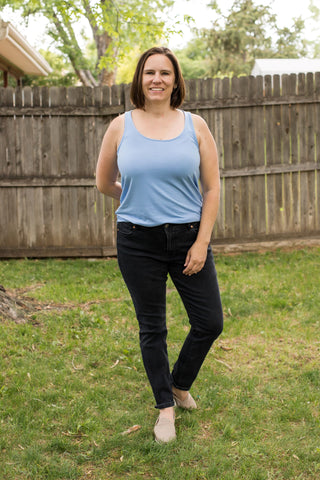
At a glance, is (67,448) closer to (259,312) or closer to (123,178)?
(123,178)

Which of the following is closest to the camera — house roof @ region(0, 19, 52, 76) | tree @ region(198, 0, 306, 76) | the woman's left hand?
the woman's left hand

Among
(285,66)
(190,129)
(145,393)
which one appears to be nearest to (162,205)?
(190,129)

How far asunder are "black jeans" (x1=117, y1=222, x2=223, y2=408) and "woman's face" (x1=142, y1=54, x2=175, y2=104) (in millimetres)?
656

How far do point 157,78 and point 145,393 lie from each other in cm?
198

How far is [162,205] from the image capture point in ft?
8.68

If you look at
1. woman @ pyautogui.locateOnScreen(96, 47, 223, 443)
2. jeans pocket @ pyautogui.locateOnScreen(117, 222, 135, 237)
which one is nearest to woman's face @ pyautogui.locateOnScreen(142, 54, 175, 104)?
woman @ pyautogui.locateOnScreen(96, 47, 223, 443)

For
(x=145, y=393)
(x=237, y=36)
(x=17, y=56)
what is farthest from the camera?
(x=237, y=36)

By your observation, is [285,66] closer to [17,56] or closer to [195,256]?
[17,56]

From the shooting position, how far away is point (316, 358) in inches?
158

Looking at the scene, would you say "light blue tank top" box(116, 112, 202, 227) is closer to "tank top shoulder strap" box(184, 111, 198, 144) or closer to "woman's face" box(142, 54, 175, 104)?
"tank top shoulder strap" box(184, 111, 198, 144)

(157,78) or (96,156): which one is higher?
(96,156)

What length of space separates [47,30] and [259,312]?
58.9 feet

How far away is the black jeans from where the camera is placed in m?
2.70

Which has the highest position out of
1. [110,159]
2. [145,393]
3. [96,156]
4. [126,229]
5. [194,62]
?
[194,62]
